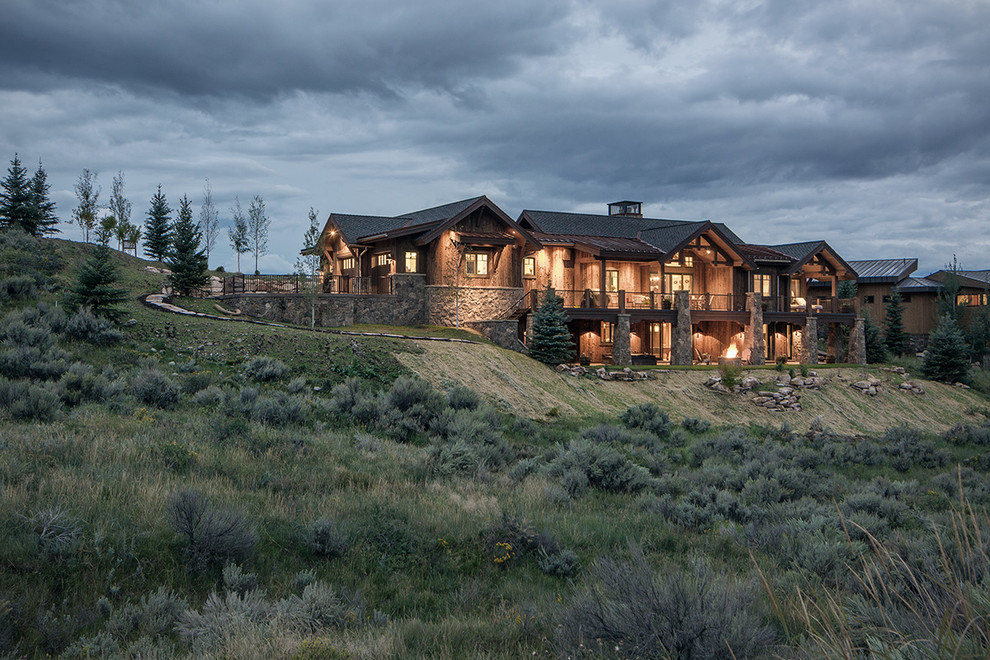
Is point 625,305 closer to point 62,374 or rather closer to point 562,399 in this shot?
point 562,399

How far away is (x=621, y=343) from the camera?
110ft

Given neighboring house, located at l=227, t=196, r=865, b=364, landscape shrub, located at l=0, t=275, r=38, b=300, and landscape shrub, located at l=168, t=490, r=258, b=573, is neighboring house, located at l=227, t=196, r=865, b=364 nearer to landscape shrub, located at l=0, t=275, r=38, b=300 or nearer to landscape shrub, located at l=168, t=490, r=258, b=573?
landscape shrub, located at l=0, t=275, r=38, b=300


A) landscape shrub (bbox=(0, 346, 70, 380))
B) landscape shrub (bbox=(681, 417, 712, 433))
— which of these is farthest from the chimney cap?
landscape shrub (bbox=(0, 346, 70, 380))

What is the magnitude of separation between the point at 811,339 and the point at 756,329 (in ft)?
14.0

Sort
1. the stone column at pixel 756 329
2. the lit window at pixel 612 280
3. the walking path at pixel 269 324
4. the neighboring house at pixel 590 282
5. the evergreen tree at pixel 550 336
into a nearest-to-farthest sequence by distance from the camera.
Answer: the walking path at pixel 269 324 < the evergreen tree at pixel 550 336 < the neighboring house at pixel 590 282 < the stone column at pixel 756 329 < the lit window at pixel 612 280

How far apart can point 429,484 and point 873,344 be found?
139 ft

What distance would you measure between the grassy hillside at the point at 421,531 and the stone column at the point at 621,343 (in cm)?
1468

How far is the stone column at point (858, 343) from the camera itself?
133 ft

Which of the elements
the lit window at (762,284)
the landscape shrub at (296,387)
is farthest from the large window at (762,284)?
the landscape shrub at (296,387)

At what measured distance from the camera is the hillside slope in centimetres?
2417

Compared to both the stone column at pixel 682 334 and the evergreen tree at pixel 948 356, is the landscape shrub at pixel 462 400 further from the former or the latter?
the evergreen tree at pixel 948 356

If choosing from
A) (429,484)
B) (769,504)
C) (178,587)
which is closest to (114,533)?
(178,587)

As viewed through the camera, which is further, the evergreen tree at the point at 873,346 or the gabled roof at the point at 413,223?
the evergreen tree at the point at 873,346

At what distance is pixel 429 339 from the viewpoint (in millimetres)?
27562
